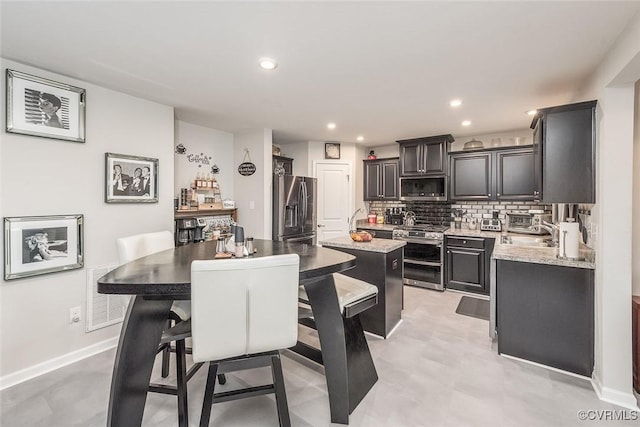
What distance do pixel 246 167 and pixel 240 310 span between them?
337 centimetres

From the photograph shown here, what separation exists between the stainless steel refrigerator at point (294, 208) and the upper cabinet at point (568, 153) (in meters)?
3.06

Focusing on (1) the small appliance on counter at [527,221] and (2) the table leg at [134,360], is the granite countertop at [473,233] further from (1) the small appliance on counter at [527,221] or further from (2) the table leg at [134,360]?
(2) the table leg at [134,360]

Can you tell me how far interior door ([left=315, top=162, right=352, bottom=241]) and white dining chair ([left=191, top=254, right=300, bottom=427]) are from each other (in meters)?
3.80

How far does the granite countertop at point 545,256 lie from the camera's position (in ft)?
7.25

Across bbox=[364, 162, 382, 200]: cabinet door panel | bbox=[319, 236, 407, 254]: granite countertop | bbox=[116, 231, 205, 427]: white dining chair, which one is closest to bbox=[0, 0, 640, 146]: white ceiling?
bbox=[116, 231, 205, 427]: white dining chair

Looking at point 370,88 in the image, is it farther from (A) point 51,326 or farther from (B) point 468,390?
(A) point 51,326

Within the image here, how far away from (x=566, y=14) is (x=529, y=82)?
106cm

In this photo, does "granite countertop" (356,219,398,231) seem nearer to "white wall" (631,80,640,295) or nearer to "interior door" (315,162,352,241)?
"interior door" (315,162,352,241)

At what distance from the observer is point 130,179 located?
9.50ft

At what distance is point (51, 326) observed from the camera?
7.91ft

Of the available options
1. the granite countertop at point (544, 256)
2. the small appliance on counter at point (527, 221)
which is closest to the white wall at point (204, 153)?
the granite countertop at point (544, 256)

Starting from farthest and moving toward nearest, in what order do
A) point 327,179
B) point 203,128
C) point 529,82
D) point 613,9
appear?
point 327,179 < point 203,128 < point 529,82 < point 613,9

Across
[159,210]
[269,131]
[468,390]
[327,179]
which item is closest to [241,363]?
[468,390]

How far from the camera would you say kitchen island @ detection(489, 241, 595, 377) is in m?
2.22
